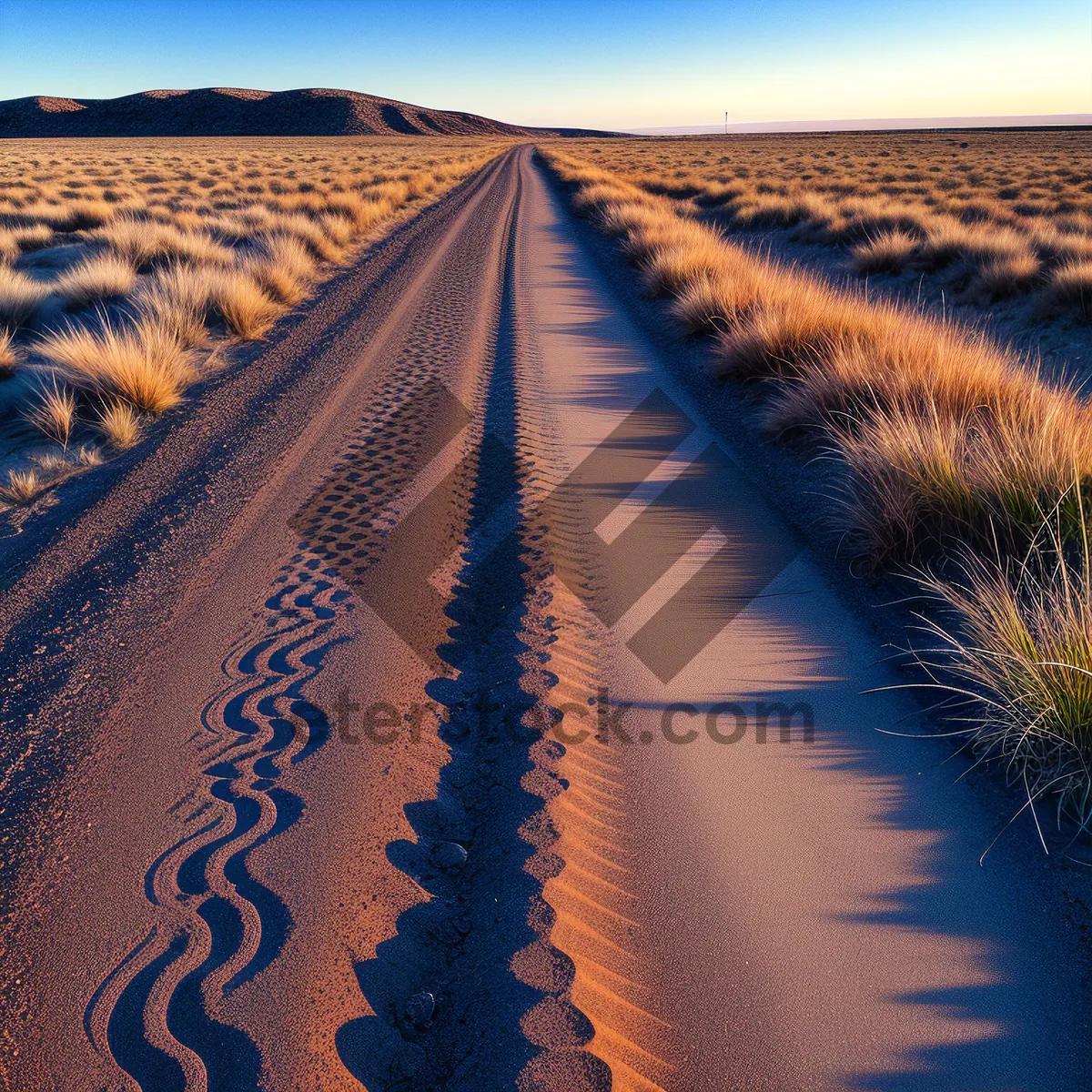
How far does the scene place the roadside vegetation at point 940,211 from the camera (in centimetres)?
1025

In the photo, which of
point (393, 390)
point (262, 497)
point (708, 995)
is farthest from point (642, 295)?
point (708, 995)

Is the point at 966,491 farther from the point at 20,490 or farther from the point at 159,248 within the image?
the point at 159,248

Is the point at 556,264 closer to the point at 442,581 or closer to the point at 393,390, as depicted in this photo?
the point at 393,390

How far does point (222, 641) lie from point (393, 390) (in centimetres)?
433

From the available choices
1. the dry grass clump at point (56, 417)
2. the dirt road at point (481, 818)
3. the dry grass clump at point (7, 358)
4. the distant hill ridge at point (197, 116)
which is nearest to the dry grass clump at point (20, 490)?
the dirt road at point (481, 818)

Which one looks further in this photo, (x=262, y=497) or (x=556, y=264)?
(x=556, y=264)

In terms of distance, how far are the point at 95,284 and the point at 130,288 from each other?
19.9 inches

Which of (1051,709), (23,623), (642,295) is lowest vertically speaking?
(23,623)

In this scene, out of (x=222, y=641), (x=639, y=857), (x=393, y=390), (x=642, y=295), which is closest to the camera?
(x=639, y=857)

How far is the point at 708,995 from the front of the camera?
2.02m

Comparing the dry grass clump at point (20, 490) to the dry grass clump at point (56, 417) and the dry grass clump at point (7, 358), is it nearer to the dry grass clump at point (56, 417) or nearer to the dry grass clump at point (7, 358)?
the dry grass clump at point (56, 417)

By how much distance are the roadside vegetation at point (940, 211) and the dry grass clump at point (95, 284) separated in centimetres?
1241

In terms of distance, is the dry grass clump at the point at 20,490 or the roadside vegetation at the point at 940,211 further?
the roadside vegetation at the point at 940,211

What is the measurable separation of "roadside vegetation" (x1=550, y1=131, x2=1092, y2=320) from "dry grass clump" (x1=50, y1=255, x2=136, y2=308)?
12.4m
